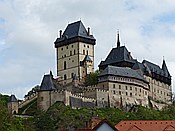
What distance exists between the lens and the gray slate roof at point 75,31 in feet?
462

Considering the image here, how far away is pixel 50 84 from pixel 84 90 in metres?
9.56

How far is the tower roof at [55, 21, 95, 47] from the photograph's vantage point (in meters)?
140

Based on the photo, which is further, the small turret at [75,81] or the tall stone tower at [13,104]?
the small turret at [75,81]

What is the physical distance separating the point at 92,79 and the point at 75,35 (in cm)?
1465

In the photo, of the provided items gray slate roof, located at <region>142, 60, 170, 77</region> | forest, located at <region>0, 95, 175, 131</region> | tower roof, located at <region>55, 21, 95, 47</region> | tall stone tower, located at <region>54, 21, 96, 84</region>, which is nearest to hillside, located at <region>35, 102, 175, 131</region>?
forest, located at <region>0, 95, 175, 131</region>

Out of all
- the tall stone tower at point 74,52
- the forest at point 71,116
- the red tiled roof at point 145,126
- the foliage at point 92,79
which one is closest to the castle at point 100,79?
the tall stone tower at point 74,52

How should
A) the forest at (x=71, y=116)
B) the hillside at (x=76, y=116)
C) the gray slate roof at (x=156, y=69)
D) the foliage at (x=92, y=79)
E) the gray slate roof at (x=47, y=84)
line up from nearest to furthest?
the forest at (x=71, y=116) → the hillside at (x=76, y=116) → the gray slate roof at (x=47, y=84) → the foliage at (x=92, y=79) → the gray slate roof at (x=156, y=69)

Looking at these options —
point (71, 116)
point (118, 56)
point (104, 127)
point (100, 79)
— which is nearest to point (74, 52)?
point (118, 56)

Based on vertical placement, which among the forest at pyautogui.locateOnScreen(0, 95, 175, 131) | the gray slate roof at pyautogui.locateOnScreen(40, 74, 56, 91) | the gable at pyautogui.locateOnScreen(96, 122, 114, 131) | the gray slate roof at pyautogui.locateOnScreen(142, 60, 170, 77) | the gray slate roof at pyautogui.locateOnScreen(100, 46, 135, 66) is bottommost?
the gable at pyautogui.locateOnScreen(96, 122, 114, 131)

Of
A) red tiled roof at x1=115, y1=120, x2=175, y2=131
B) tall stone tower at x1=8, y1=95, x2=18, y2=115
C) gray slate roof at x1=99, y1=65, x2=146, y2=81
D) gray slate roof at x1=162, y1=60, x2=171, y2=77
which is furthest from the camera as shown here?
gray slate roof at x1=162, y1=60, x2=171, y2=77

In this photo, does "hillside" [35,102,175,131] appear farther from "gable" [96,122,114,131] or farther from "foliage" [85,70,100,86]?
"gable" [96,122,114,131]

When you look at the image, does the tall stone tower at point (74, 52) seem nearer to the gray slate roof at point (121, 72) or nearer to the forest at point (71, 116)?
the gray slate roof at point (121, 72)

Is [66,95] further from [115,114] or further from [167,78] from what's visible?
[167,78]

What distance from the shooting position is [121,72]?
Result: 12688 cm
